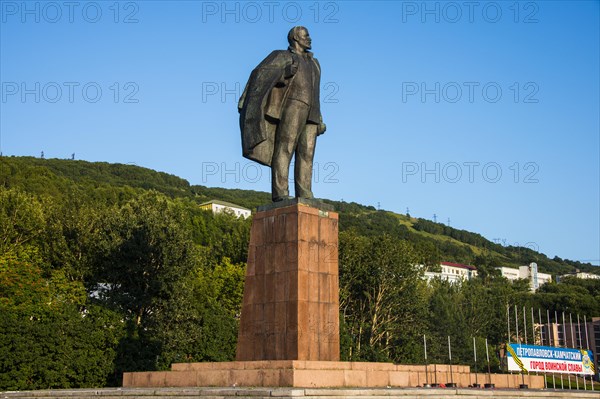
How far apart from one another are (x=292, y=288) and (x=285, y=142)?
10.5 feet

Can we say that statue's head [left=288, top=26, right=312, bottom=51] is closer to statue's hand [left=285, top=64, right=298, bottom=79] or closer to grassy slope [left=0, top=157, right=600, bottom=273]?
statue's hand [left=285, top=64, right=298, bottom=79]

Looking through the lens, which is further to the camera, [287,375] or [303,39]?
[303,39]

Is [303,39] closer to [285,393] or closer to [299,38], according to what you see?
[299,38]

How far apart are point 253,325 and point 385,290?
97.6 ft

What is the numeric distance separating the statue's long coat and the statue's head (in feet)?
0.99

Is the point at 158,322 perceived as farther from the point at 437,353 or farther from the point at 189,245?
the point at 437,353

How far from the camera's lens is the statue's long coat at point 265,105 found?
15602 mm

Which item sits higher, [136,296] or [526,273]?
[526,273]

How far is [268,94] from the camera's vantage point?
15.6 meters

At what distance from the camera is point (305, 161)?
15.9 m

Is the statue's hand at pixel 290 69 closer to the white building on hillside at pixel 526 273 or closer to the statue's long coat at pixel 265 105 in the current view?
the statue's long coat at pixel 265 105

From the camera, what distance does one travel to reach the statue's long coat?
15.6 m

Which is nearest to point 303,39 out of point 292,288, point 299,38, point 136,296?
point 299,38

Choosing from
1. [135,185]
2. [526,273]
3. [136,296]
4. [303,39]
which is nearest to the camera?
[303,39]
